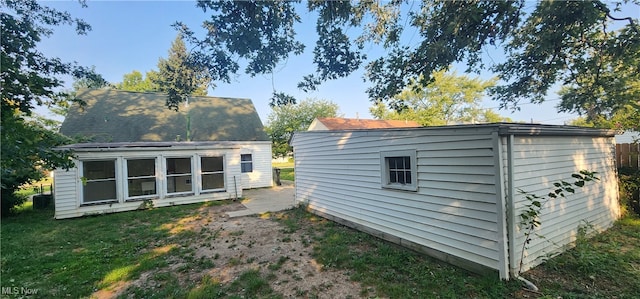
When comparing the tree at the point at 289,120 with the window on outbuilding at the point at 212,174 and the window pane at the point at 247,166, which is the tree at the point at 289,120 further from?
the window on outbuilding at the point at 212,174

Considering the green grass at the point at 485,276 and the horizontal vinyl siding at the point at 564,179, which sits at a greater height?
the horizontal vinyl siding at the point at 564,179

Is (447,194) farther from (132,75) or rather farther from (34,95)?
(132,75)

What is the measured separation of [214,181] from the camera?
12.3 m

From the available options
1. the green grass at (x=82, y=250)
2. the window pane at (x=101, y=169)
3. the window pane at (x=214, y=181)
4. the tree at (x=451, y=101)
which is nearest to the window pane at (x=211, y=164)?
the window pane at (x=214, y=181)

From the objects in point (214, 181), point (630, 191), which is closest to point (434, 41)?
point (630, 191)

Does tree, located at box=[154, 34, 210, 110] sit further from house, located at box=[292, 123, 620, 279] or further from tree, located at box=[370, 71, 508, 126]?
Answer: tree, located at box=[370, 71, 508, 126]

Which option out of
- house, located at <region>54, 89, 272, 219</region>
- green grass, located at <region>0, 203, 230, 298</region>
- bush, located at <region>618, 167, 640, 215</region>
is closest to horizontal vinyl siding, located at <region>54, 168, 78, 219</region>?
house, located at <region>54, 89, 272, 219</region>

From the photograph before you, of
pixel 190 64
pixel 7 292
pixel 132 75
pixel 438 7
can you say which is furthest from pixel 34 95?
pixel 132 75

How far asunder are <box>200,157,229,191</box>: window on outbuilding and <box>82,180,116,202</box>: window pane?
3.41 m

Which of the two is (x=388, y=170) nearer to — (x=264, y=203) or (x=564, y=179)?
(x=564, y=179)

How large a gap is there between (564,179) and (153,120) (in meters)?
16.9

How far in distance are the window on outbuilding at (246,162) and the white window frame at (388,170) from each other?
10.2 meters

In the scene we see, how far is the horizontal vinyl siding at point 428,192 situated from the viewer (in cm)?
370

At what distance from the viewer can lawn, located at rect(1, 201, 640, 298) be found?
11.3 ft
